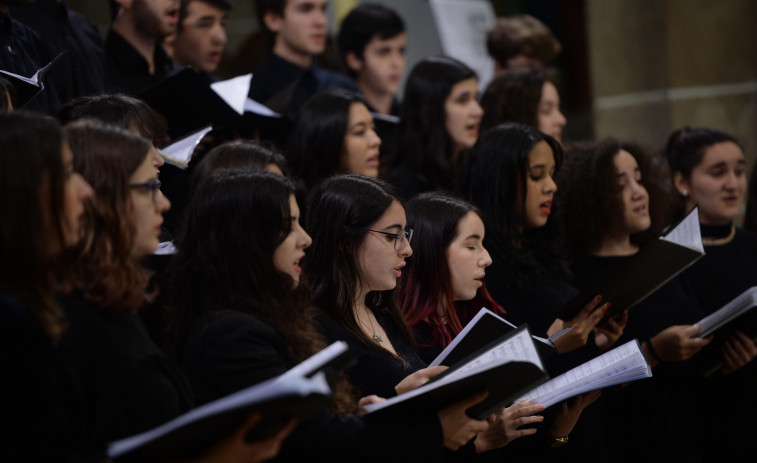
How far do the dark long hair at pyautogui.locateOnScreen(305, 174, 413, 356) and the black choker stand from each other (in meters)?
2.08

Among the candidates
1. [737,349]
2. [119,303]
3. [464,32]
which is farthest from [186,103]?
[464,32]

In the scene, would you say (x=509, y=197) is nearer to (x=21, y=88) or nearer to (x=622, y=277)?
(x=622, y=277)

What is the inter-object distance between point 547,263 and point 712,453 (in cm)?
111

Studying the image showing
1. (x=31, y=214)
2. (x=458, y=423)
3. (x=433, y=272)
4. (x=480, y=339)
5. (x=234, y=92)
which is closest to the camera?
(x=31, y=214)

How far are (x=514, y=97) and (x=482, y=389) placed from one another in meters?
2.68

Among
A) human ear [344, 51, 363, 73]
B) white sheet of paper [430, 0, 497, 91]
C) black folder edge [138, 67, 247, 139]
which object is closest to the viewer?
black folder edge [138, 67, 247, 139]

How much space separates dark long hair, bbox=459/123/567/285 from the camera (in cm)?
351

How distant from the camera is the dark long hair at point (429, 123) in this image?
4.47 meters

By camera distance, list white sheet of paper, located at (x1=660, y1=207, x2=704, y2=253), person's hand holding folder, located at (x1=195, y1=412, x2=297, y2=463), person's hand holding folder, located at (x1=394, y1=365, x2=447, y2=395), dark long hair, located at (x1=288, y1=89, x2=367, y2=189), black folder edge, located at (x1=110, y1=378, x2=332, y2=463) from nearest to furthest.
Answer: black folder edge, located at (x1=110, y1=378, x2=332, y2=463)
person's hand holding folder, located at (x1=195, y1=412, x2=297, y2=463)
person's hand holding folder, located at (x1=394, y1=365, x2=447, y2=395)
white sheet of paper, located at (x1=660, y1=207, x2=704, y2=253)
dark long hair, located at (x1=288, y1=89, x2=367, y2=189)

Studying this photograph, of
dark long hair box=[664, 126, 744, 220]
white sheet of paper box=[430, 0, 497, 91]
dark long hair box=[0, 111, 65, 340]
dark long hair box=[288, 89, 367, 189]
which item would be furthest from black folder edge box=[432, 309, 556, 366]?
white sheet of paper box=[430, 0, 497, 91]

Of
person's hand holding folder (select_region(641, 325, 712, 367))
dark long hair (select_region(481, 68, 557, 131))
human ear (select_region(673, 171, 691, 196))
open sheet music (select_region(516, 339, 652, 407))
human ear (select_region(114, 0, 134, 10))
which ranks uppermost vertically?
human ear (select_region(114, 0, 134, 10))

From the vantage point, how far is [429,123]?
457cm

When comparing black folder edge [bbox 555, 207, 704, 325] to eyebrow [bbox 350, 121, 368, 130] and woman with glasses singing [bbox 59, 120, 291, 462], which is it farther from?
woman with glasses singing [bbox 59, 120, 291, 462]

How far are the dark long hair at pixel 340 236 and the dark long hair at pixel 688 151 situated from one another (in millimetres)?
2133
